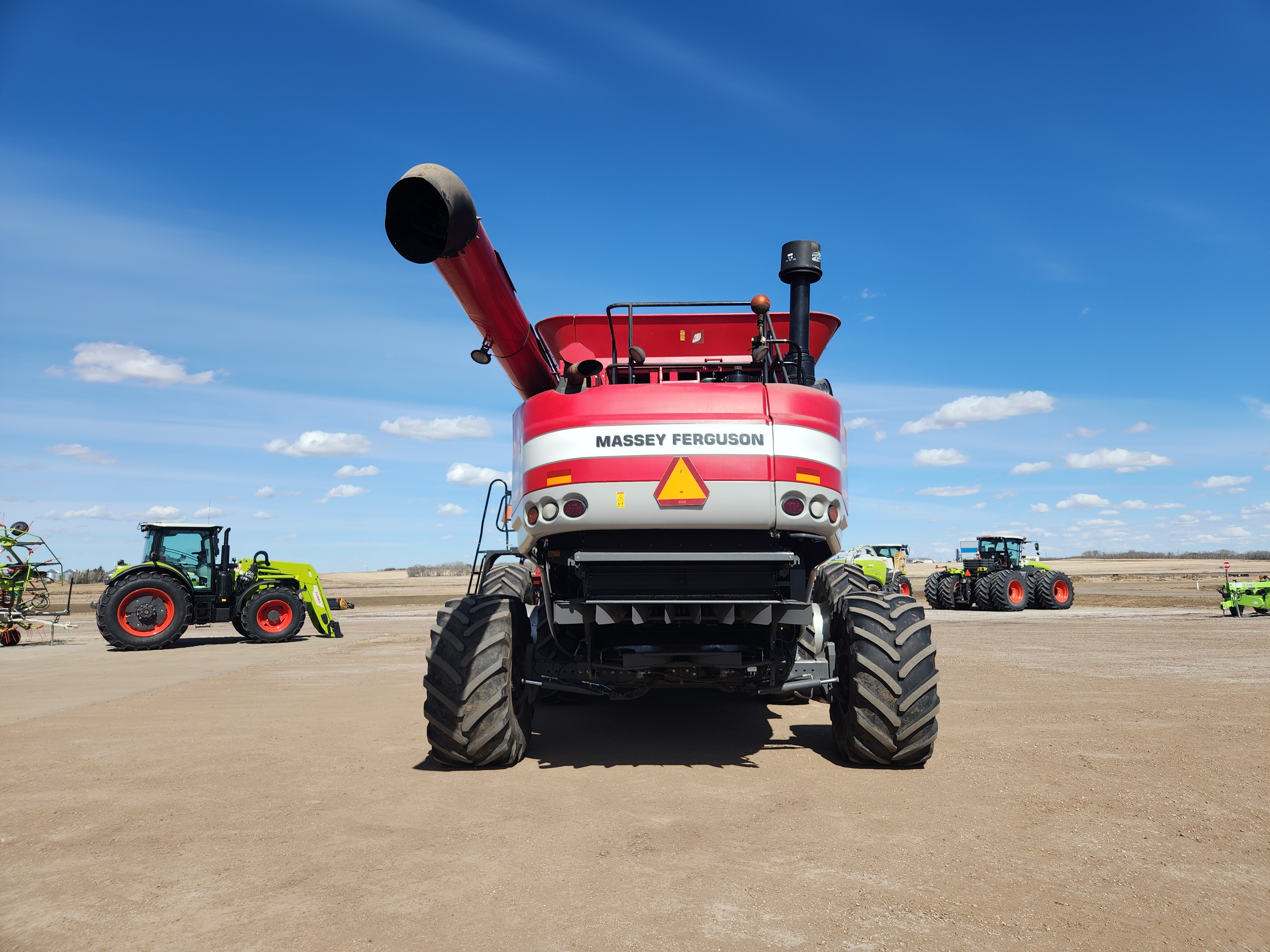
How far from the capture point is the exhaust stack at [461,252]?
4.05m

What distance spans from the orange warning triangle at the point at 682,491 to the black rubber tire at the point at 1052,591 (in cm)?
2430

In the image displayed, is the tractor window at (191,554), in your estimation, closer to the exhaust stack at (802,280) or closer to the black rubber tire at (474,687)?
the black rubber tire at (474,687)

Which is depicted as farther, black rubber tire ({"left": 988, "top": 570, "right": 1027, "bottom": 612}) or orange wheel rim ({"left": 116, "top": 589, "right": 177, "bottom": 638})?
black rubber tire ({"left": 988, "top": 570, "right": 1027, "bottom": 612})

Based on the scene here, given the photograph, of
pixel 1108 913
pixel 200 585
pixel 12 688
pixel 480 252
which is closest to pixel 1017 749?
pixel 1108 913

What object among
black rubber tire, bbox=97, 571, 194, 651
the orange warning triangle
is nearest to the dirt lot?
the orange warning triangle

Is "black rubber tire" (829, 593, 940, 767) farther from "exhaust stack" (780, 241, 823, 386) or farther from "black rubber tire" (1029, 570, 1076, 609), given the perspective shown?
"black rubber tire" (1029, 570, 1076, 609)

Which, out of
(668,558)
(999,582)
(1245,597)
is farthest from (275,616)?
(1245,597)

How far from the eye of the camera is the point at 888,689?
5438 millimetres

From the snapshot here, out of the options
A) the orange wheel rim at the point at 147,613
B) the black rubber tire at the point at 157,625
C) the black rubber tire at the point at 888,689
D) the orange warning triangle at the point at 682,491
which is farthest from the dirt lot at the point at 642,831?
the orange wheel rim at the point at 147,613

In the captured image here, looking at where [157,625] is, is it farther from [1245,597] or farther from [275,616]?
[1245,597]

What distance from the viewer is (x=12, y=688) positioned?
10.5m

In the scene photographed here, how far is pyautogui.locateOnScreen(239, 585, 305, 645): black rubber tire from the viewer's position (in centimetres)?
1702

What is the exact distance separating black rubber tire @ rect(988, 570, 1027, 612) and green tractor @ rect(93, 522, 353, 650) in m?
19.0

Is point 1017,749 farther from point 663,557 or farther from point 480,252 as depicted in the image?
point 480,252
